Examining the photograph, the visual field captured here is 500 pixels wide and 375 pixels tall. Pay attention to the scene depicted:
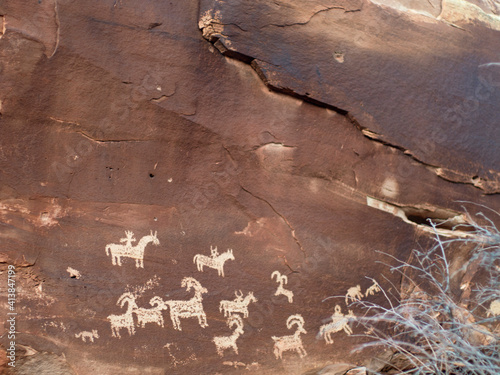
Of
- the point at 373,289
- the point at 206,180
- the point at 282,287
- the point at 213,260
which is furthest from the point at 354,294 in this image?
the point at 206,180

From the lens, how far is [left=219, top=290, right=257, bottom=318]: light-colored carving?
91.9 inches

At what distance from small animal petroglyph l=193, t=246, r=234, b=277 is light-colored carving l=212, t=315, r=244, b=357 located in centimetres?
26

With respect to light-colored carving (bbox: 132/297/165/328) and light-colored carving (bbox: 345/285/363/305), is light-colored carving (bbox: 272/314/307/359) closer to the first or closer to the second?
light-colored carving (bbox: 345/285/363/305)

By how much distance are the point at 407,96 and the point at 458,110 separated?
373 millimetres

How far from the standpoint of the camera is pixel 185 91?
2361 mm

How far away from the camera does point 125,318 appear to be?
2270 mm

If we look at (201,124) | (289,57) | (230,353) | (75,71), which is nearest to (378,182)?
(289,57)

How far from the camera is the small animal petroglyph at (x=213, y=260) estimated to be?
7.63ft

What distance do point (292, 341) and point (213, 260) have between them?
2.12 feet

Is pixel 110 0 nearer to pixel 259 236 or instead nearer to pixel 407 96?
pixel 259 236
